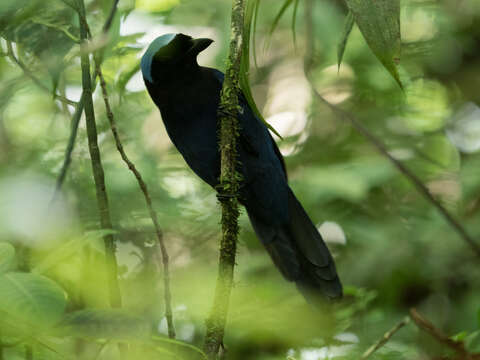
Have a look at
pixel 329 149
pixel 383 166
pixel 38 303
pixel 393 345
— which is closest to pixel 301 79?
pixel 329 149

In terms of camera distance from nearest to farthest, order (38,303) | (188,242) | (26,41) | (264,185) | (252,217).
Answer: (38,303)
(26,41)
(264,185)
(252,217)
(188,242)

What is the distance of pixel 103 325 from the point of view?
1.11 meters

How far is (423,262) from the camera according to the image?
12.7 feet

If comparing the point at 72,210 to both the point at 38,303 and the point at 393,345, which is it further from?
the point at 38,303

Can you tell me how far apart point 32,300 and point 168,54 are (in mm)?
2081

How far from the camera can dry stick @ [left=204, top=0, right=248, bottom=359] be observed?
173cm

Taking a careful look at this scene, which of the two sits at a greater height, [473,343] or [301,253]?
[473,343]

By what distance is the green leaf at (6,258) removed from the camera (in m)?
1.17

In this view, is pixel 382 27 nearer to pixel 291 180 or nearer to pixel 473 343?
pixel 473 343

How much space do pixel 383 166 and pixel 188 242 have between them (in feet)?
4.14

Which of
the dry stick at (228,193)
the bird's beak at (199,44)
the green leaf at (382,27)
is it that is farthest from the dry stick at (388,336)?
the bird's beak at (199,44)

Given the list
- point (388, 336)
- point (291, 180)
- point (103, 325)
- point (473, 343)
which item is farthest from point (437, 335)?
point (291, 180)

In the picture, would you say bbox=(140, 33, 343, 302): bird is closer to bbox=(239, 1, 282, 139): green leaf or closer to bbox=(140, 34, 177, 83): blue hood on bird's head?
bbox=(140, 34, 177, 83): blue hood on bird's head

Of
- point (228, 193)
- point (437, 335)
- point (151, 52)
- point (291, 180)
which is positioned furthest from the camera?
point (291, 180)
